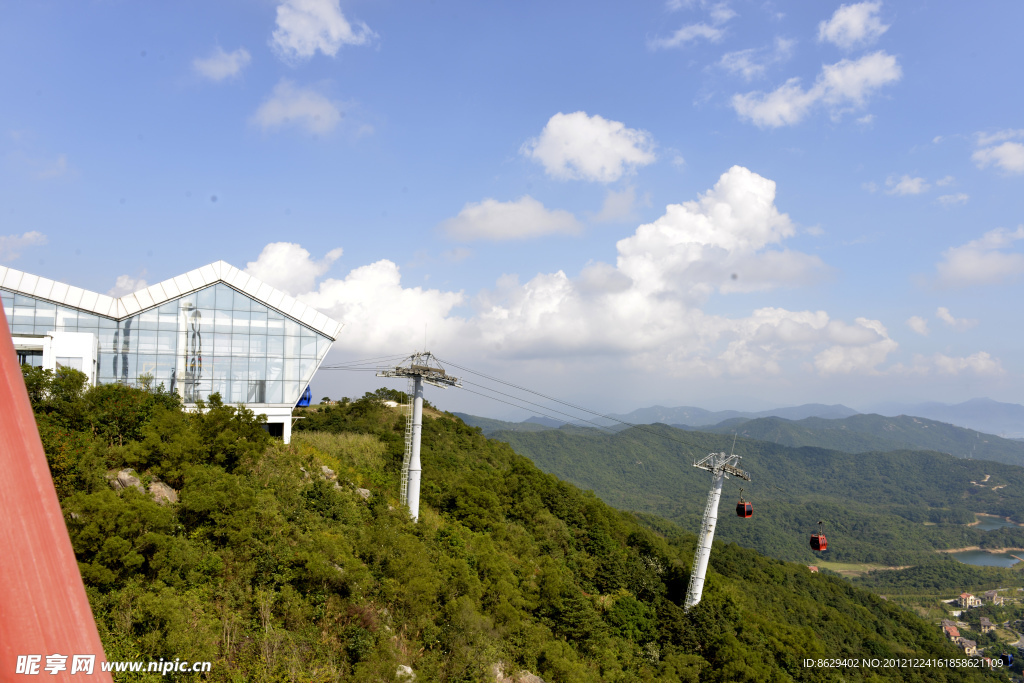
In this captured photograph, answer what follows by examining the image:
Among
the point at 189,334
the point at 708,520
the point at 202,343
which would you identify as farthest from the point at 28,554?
the point at 708,520

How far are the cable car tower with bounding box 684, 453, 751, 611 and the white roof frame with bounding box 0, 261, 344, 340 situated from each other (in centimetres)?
2626

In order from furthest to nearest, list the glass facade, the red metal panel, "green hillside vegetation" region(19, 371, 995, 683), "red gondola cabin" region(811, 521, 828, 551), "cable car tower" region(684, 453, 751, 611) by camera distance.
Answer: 1. "cable car tower" region(684, 453, 751, 611)
2. "red gondola cabin" region(811, 521, 828, 551)
3. the glass facade
4. "green hillside vegetation" region(19, 371, 995, 683)
5. the red metal panel

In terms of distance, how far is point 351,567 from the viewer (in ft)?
69.7

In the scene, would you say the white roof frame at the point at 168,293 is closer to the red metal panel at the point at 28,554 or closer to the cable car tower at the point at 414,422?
the cable car tower at the point at 414,422

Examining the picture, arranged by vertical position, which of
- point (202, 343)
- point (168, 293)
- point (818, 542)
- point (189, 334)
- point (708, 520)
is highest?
point (168, 293)

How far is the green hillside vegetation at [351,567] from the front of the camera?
53.4ft

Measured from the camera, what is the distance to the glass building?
90.7ft

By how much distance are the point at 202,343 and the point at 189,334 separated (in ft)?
2.62

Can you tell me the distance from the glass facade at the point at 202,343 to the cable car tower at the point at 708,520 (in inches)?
1047

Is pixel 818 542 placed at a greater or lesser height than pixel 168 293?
lesser

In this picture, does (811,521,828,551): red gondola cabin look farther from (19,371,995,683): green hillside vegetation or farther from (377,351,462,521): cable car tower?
(377,351,462,521): cable car tower

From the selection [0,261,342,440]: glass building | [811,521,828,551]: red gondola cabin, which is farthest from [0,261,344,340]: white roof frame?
[811,521,828,551]: red gondola cabin

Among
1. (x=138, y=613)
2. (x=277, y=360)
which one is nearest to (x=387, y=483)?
(x=277, y=360)

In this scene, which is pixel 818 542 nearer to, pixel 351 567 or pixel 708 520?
pixel 708 520
